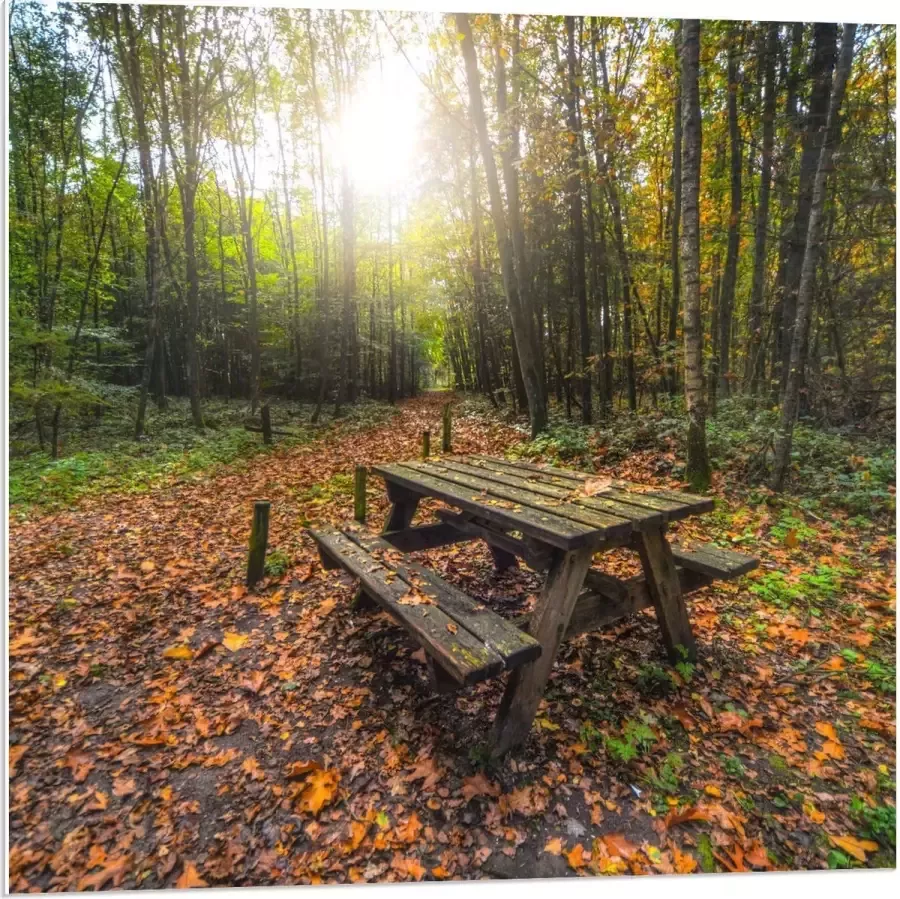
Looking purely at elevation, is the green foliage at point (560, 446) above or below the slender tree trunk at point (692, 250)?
below

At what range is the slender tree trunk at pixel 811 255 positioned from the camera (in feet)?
12.3

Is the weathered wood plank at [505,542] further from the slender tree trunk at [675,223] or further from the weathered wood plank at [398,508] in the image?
the slender tree trunk at [675,223]

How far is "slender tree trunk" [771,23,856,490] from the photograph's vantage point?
376 centimetres

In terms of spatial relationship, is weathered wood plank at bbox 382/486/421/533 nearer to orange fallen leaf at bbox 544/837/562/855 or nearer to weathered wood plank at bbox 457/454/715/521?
weathered wood plank at bbox 457/454/715/521

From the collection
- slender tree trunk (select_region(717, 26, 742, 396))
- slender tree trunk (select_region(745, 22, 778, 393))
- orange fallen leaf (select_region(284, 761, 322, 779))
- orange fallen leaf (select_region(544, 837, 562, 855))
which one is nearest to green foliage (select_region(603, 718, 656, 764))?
orange fallen leaf (select_region(544, 837, 562, 855))

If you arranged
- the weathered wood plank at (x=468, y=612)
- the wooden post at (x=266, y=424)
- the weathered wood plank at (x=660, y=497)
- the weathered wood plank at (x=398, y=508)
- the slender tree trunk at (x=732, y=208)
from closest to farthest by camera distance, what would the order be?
1. the weathered wood plank at (x=468, y=612)
2. the weathered wood plank at (x=660, y=497)
3. the weathered wood plank at (x=398, y=508)
4. the slender tree trunk at (x=732, y=208)
5. the wooden post at (x=266, y=424)

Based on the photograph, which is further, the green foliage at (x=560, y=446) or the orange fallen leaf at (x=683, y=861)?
the green foliage at (x=560, y=446)

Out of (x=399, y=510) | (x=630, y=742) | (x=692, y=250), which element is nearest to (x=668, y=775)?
(x=630, y=742)

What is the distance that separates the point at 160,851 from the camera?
1929 mm

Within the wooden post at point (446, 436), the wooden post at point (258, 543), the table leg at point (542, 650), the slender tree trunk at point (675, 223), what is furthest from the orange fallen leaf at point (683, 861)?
the wooden post at point (446, 436)

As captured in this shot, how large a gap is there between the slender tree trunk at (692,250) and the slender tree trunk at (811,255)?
0.75m

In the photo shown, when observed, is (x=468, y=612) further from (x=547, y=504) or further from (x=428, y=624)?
(x=547, y=504)

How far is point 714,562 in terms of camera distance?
2.78 m

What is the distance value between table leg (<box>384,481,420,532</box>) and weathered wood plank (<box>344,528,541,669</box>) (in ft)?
2.20
